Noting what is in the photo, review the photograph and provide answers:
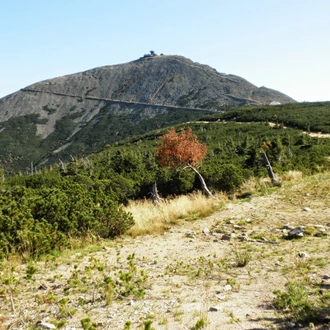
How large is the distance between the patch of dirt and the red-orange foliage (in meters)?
8.94

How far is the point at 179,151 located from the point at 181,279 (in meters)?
12.6

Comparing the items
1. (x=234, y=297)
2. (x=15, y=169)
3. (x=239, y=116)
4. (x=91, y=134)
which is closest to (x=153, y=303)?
(x=234, y=297)

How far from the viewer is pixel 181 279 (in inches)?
195

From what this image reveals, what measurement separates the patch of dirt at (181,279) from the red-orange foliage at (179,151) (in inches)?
352

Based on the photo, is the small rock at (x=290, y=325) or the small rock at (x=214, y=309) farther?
the small rock at (x=214, y=309)

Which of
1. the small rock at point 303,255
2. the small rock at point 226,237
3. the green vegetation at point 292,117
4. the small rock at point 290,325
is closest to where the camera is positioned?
the small rock at point 290,325

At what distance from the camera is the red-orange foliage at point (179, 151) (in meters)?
17.3

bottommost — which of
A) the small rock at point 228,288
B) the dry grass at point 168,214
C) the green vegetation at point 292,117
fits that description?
the dry grass at point 168,214

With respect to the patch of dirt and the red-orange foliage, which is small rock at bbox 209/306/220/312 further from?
the red-orange foliage

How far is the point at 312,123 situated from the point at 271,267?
3003 inches

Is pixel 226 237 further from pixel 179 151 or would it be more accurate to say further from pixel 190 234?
pixel 179 151

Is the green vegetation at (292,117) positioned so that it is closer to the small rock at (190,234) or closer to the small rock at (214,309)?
the small rock at (190,234)

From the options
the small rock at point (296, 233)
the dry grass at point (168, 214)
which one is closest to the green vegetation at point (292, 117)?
the dry grass at point (168, 214)

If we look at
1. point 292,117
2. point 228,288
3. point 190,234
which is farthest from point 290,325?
point 292,117
